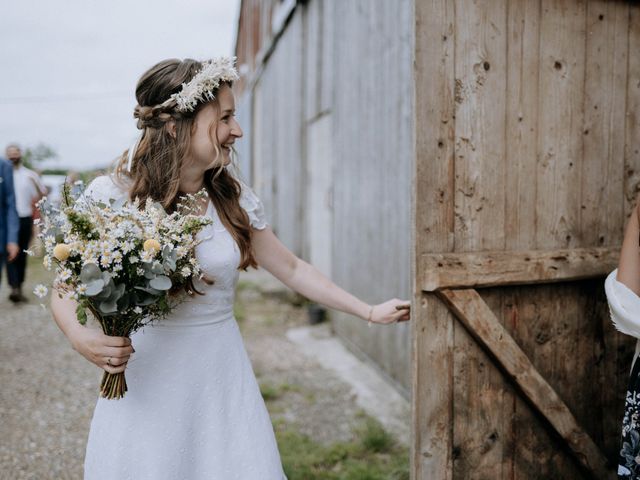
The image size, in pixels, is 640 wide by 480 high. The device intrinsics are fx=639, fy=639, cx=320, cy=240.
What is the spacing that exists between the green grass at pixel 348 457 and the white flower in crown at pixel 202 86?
8.20 ft

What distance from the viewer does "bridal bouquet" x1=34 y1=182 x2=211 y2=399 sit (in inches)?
71.3

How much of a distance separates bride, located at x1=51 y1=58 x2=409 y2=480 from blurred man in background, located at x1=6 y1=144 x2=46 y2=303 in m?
7.31

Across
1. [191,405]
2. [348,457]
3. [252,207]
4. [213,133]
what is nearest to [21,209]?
[348,457]

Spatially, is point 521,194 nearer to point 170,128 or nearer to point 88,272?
point 170,128

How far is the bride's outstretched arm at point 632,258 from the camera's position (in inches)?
92.5

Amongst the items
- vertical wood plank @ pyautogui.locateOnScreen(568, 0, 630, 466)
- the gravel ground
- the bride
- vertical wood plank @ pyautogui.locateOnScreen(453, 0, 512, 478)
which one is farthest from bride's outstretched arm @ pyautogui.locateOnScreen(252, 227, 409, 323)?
the gravel ground

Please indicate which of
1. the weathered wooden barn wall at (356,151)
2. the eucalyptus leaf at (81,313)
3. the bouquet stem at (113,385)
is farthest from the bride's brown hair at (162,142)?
the weathered wooden barn wall at (356,151)

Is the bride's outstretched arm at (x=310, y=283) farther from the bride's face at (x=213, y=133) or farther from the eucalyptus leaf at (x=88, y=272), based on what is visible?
the eucalyptus leaf at (x=88, y=272)

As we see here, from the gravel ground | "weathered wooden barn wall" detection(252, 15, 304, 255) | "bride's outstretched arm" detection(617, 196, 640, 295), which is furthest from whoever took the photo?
"weathered wooden barn wall" detection(252, 15, 304, 255)

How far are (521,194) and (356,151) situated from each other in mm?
3504

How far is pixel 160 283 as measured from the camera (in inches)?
72.7

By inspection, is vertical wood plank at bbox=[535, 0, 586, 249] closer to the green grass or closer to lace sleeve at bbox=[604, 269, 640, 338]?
lace sleeve at bbox=[604, 269, 640, 338]

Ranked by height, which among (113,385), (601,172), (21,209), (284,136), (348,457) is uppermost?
(284,136)

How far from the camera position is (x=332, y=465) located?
13.4 feet
